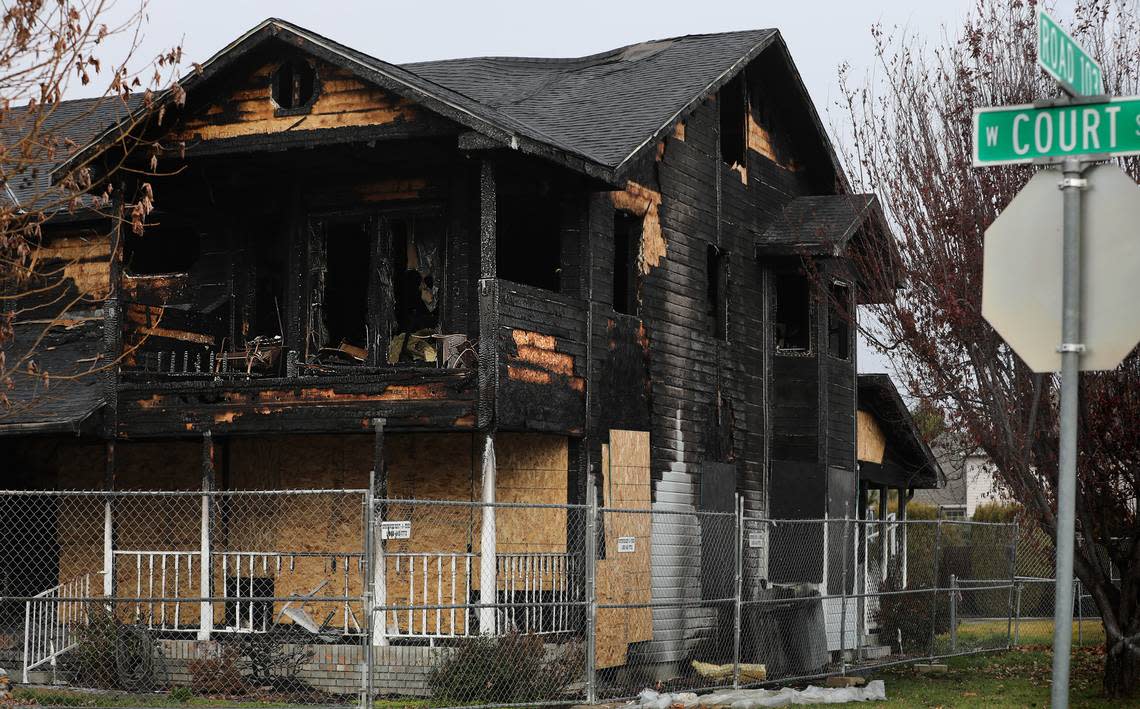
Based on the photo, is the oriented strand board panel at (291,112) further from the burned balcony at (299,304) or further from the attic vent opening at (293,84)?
the burned balcony at (299,304)

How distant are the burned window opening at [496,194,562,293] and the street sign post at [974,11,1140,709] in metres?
12.8

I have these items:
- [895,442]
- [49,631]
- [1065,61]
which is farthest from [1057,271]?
[895,442]

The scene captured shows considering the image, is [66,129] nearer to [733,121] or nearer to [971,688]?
[733,121]

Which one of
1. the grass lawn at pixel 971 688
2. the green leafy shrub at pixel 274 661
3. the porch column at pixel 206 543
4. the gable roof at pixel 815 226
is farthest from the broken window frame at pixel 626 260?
the green leafy shrub at pixel 274 661

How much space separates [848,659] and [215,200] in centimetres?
1083

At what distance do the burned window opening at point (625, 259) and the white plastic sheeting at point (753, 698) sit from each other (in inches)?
210

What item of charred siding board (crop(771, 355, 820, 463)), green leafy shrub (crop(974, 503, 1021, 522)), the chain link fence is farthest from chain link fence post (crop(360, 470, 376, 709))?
green leafy shrub (crop(974, 503, 1021, 522))

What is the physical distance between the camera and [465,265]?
1736 cm

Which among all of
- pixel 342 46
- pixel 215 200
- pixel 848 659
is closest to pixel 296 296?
pixel 215 200

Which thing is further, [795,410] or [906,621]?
[906,621]

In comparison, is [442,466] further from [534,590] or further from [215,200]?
[215,200]

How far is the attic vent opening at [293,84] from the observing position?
17500mm

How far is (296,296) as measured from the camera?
18422mm

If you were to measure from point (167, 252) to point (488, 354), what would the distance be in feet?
21.8
